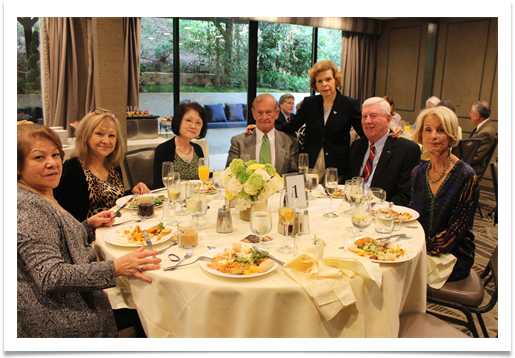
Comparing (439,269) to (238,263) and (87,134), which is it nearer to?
(238,263)

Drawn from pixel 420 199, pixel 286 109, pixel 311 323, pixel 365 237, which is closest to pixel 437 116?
pixel 420 199

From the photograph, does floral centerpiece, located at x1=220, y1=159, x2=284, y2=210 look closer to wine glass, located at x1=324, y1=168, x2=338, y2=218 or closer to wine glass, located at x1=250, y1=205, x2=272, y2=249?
wine glass, located at x1=250, y1=205, x2=272, y2=249

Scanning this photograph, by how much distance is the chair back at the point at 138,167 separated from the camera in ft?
10.7

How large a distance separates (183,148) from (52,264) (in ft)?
6.12

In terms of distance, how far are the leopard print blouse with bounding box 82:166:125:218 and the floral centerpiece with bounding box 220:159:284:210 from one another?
2.93 ft

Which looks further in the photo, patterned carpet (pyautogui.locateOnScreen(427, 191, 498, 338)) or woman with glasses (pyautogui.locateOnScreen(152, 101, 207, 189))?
woman with glasses (pyautogui.locateOnScreen(152, 101, 207, 189))

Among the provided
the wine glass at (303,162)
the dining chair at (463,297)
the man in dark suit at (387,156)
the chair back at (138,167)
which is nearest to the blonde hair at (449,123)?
the man in dark suit at (387,156)

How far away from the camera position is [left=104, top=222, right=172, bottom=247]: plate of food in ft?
5.69

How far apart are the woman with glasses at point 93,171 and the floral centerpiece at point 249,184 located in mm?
841

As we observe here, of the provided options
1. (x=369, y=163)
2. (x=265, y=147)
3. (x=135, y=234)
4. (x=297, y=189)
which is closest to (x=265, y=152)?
(x=265, y=147)

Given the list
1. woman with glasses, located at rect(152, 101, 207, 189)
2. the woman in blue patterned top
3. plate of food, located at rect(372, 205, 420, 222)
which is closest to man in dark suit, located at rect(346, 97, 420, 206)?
the woman in blue patterned top

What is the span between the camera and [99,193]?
2404mm

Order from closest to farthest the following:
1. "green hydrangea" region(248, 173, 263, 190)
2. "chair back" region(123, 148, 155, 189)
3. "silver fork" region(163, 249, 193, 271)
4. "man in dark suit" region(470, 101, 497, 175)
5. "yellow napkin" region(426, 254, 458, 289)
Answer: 1. "silver fork" region(163, 249, 193, 271)
2. "green hydrangea" region(248, 173, 263, 190)
3. "yellow napkin" region(426, 254, 458, 289)
4. "chair back" region(123, 148, 155, 189)
5. "man in dark suit" region(470, 101, 497, 175)

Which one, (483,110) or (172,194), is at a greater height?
(483,110)
